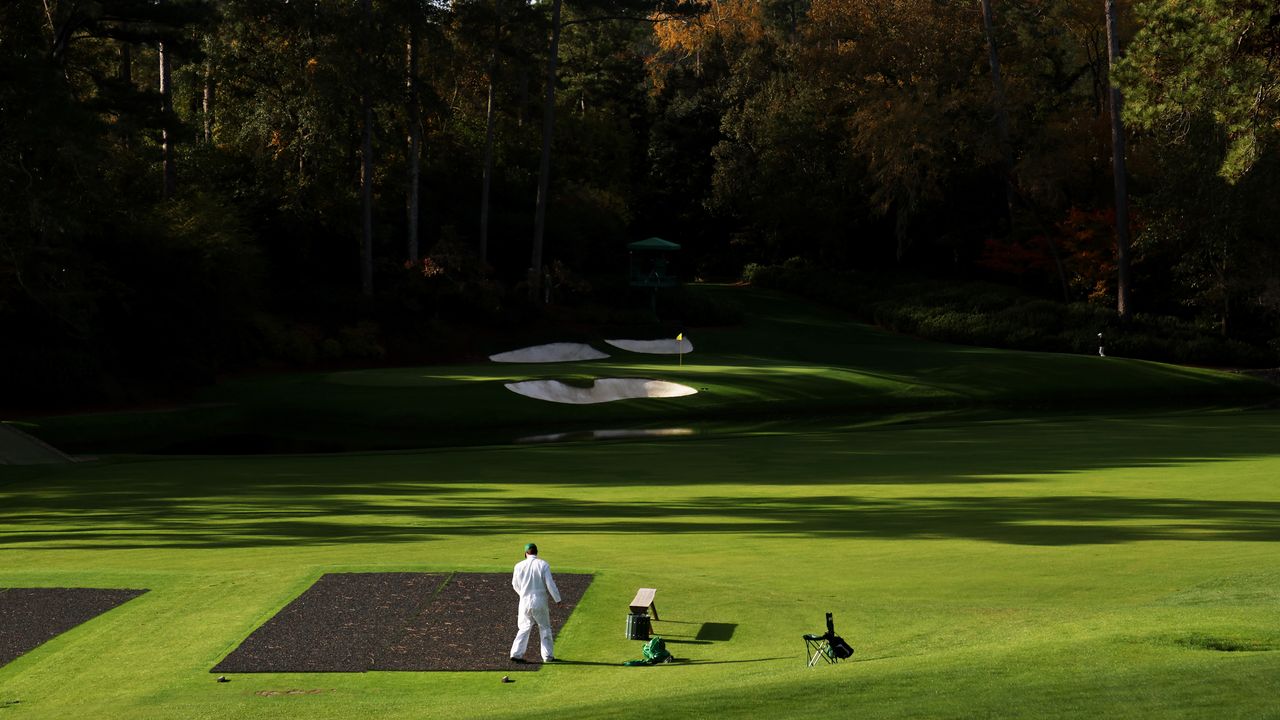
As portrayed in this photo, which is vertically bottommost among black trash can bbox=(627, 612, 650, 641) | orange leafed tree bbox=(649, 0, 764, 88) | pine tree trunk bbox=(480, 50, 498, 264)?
black trash can bbox=(627, 612, 650, 641)

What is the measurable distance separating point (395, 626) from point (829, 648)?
15.0 feet

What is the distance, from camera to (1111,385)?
4616 centimetres

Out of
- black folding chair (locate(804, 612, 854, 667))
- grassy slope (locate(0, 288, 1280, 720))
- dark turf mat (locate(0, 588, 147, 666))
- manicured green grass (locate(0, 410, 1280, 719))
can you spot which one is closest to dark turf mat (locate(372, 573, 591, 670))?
manicured green grass (locate(0, 410, 1280, 719))

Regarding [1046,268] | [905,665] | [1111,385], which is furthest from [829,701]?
[1046,268]

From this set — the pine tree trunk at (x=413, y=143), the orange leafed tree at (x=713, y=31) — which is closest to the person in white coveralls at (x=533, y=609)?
the pine tree trunk at (x=413, y=143)

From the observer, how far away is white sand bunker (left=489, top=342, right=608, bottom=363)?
5138 centimetres

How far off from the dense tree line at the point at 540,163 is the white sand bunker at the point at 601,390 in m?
10.7

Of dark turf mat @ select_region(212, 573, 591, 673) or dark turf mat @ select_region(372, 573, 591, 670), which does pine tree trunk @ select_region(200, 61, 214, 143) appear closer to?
dark turf mat @ select_region(212, 573, 591, 673)

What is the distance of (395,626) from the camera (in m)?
13.4

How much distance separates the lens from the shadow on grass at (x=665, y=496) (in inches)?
747

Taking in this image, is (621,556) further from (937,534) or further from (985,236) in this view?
(985,236)

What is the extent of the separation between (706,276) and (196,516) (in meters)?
65.7

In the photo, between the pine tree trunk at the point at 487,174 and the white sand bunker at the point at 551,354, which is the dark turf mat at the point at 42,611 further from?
the pine tree trunk at the point at 487,174

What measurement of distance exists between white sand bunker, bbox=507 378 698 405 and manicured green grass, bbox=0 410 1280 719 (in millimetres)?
9976
